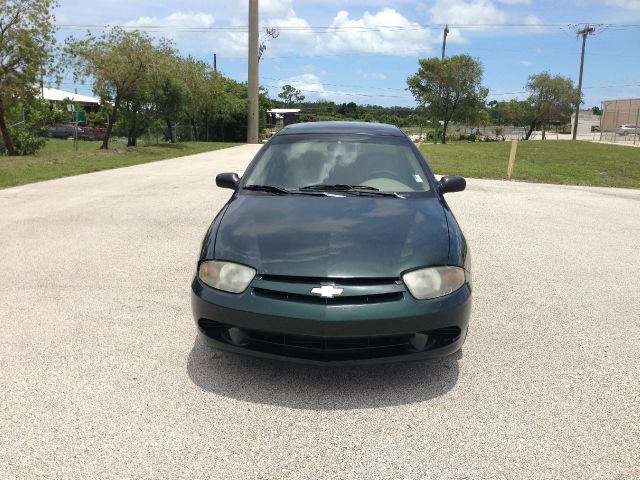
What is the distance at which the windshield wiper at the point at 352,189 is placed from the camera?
3930mm

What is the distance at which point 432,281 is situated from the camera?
2994 mm

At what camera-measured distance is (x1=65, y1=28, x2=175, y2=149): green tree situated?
22547 mm

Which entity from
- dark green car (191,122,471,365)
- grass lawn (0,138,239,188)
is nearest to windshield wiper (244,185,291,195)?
dark green car (191,122,471,365)

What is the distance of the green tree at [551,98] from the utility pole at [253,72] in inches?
1274

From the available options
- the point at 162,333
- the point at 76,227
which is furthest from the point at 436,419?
the point at 76,227

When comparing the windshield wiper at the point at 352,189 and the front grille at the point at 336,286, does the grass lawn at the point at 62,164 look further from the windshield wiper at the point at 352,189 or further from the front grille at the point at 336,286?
the front grille at the point at 336,286

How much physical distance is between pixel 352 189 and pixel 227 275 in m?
1.34

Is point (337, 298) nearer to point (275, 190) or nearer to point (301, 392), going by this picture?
point (301, 392)

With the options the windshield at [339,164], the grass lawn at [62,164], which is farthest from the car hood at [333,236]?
the grass lawn at [62,164]

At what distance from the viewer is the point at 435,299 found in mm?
2947

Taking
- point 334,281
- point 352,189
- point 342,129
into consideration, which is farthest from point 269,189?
point 334,281

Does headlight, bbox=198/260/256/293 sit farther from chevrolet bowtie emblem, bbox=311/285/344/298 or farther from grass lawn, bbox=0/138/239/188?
grass lawn, bbox=0/138/239/188

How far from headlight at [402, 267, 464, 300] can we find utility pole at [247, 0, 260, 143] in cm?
4012

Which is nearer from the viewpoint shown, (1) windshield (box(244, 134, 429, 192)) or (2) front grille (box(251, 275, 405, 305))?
(2) front grille (box(251, 275, 405, 305))
